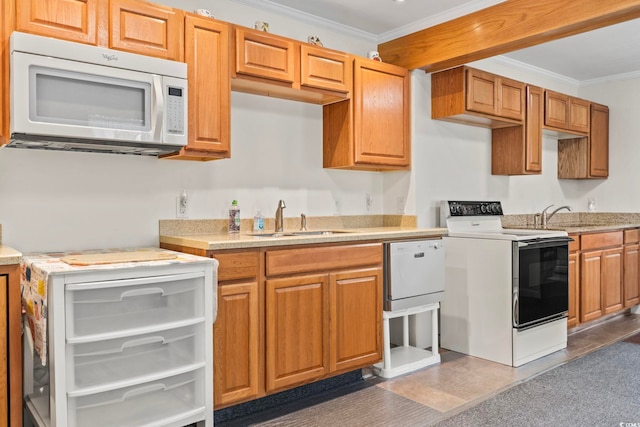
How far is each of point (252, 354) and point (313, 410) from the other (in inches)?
20.9

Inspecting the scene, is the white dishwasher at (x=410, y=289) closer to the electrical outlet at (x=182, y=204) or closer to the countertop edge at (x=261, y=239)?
the countertop edge at (x=261, y=239)

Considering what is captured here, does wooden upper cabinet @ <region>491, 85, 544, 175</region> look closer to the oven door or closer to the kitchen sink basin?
the oven door

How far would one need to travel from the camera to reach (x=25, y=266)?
7.09ft

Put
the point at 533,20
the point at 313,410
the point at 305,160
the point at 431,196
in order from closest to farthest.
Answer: the point at 313,410
the point at 533,20
the point at 305,160
the point at 431,196

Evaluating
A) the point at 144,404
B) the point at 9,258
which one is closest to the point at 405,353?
the point at 144,404

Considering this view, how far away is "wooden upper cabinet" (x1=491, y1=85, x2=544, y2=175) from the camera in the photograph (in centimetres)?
427

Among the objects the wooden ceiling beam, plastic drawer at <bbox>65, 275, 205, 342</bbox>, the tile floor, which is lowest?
the tile floor

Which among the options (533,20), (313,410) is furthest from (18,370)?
(533,20)

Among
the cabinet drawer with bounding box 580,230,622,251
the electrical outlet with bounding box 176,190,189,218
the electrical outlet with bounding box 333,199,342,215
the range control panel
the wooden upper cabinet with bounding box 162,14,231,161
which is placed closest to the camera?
the wooden upper cabinet with bounding box 162,14,231,161

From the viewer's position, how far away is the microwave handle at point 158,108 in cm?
236

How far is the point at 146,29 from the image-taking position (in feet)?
7.95

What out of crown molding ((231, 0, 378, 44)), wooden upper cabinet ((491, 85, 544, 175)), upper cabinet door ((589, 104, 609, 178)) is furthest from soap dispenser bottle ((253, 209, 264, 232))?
upper cabinet door ((589, 104, 609, 178))

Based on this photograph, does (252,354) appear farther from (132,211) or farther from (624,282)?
(624,282)

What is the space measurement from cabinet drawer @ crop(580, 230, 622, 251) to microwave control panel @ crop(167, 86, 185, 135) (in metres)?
3.55
